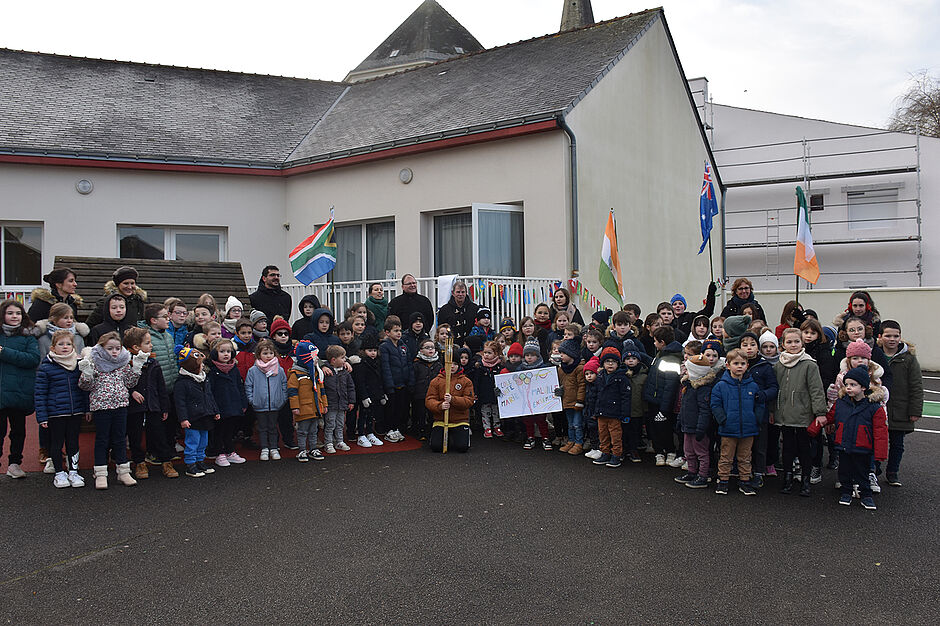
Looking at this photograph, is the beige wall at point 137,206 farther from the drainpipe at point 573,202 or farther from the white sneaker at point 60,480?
the white sneaker at point 60,480

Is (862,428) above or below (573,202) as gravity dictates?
below

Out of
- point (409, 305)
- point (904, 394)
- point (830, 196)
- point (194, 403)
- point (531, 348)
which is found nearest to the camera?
point (904, 394)

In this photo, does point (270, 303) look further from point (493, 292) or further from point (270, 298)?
point (493, 292)

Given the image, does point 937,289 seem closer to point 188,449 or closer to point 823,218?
point 823,218

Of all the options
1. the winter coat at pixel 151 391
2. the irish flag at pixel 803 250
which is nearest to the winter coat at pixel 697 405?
the irish flag at pixel 803 250

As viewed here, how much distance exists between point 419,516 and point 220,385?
2.86 meters

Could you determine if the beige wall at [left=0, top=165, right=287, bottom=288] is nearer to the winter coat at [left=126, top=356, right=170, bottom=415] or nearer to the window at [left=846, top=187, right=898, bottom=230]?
the winter coat at [left=126, top=356, right=170, bottom=415]

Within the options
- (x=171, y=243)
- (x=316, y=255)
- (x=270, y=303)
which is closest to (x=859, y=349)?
(x=270, y=303)

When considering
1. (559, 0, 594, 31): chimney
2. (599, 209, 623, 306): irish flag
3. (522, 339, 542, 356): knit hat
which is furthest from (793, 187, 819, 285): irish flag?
(559, 0, 594, 31): chimney

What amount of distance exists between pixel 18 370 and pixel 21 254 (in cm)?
846

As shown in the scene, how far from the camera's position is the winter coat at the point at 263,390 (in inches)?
314

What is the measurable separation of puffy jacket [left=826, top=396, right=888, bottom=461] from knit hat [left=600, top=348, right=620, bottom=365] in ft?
7.31

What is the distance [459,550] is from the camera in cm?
530

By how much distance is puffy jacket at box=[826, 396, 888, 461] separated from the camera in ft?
21.0
